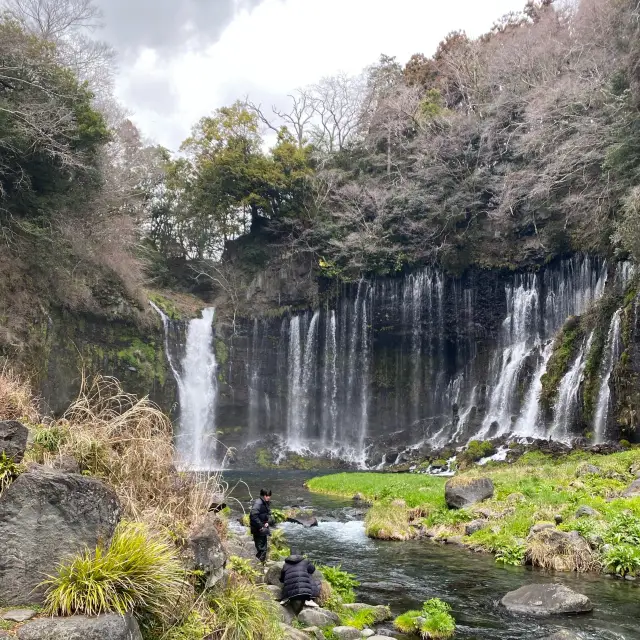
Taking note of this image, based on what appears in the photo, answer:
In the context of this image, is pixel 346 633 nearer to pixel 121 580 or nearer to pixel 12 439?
pixel 121 580

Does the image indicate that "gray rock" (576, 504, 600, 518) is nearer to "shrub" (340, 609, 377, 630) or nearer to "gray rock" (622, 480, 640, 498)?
"gray rock" (622, 480, 640, 498)

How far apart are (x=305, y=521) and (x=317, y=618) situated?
866cm

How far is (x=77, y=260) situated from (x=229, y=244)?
18.8m

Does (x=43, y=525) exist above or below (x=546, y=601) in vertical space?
above

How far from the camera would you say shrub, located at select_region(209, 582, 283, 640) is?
5.43 meters

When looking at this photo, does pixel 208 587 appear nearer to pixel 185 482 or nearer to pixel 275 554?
pixel 185 482

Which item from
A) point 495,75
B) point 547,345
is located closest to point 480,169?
point 495,75

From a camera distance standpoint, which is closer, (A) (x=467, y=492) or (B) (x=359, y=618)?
(B) (x=359, y=618)

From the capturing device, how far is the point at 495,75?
123ft

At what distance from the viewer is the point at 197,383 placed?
36750mm

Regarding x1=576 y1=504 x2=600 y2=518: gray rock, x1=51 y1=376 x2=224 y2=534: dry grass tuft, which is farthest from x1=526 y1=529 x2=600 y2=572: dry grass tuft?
x1=51 y1=376 x2=224 y2=534: dry grass tuft

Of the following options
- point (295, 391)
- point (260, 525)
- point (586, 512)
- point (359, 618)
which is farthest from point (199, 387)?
point (359, 618)

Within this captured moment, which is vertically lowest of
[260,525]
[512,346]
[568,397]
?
[260,525]

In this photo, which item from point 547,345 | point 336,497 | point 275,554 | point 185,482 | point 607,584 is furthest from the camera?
point 547,345
